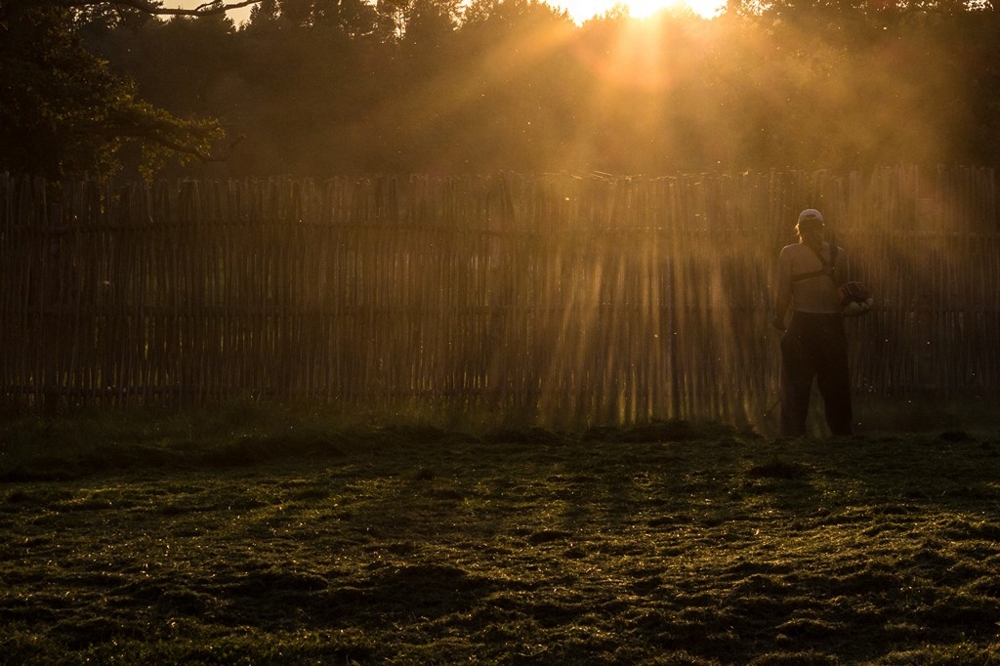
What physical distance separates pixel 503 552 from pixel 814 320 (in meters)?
4.66

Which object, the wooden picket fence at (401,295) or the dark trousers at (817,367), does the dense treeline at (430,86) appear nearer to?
the wooden picket fence at (401,295)

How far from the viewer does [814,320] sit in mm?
9711

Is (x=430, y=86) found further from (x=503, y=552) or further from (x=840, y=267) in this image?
(x=503, y=552)

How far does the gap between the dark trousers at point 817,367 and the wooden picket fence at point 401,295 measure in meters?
1.68

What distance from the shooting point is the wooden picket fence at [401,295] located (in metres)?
11.5

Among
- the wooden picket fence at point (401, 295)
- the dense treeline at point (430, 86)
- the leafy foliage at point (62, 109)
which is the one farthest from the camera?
the dense treeline at point (430, 86)

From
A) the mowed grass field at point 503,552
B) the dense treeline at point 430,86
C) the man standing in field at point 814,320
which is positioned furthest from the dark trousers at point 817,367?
the dense treeline at point 430,86

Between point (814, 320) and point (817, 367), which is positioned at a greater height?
point (814, 320)

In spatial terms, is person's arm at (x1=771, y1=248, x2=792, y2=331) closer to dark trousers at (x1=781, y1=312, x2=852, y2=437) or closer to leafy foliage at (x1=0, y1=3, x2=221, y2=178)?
dark trousers at (x1=781, y1=312, x2=852, y2=437)

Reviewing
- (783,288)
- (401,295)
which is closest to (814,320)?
(783,288)

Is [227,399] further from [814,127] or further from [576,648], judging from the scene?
[814,127]

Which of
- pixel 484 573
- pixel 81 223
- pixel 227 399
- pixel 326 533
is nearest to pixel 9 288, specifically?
pixel 81 223

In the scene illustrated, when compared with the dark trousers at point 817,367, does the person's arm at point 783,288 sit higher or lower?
higher

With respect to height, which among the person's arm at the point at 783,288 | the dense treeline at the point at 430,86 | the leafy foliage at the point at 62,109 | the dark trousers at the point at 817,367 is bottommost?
the dark trousers at the point at 817,367
